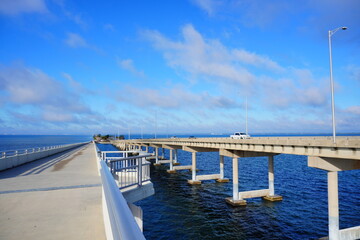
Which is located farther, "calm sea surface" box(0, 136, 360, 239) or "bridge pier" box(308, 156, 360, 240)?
"calm sea surface" box(0, 136, 360, 239)

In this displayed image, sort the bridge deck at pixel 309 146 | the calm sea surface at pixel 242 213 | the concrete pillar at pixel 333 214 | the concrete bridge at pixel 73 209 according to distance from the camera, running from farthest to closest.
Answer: the calm sea surface at pixel 242 213 → the concrete pillar at pixel 333 214 → the bridge deck at pixel 309 146 → the concrete bridge at pixel 73 209

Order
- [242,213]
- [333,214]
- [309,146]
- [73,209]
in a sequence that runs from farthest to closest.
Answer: [242,213] < [309,146] < [333,214] < [73,209]

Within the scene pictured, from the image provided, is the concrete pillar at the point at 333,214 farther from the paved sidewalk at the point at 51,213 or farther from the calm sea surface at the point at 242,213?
the paved sidewalk at the point at 51,213

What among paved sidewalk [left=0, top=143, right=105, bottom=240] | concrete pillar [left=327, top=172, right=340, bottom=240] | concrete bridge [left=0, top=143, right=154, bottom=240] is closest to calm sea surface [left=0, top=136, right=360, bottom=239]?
concrete pillar [left=327, top=172, right=340, bottom=240]

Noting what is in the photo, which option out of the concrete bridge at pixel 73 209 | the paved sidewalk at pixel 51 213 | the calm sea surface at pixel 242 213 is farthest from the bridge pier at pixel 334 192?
the paved sidewalk at pixel 51 213

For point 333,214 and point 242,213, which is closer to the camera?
point 333,214

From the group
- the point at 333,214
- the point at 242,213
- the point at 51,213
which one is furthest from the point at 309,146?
the point at 51,213

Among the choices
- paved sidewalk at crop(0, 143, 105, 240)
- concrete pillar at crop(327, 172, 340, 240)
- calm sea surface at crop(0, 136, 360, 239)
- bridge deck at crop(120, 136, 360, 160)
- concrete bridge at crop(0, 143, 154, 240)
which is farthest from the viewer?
calm sea surface at crop(0, 136, 360, 239)

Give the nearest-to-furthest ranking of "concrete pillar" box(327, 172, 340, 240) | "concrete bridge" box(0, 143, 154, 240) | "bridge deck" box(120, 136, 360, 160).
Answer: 1. "concrete bridge" box(0, 143, 154, 240)
2. "bridge deck" box(120, 136, 360, 160)
3. "concrete pillar" box(327, 172, 340, 240)

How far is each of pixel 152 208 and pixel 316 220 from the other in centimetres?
1382

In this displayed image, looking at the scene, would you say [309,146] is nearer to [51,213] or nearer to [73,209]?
[73,209]

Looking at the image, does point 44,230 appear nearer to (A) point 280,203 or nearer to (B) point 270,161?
(A) point 280,203

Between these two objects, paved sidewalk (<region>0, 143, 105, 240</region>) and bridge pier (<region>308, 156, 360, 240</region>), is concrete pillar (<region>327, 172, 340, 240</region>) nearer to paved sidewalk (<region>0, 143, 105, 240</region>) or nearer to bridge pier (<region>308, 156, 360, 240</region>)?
bridge pier (<region>308, 156, 360, 240</region>)

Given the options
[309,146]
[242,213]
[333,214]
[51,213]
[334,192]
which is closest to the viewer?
[51,213]
